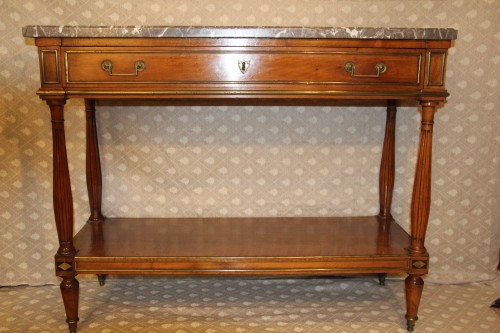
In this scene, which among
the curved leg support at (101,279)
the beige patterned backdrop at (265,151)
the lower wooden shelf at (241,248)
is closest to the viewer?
the lower wooden shelf at (241,248)

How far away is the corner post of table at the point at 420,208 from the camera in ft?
6.16

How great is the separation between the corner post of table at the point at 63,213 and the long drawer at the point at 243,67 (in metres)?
0.17

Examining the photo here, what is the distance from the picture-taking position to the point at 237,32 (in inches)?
69.1

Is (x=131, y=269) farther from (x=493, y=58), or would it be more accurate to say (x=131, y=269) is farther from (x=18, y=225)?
(x=493, y=58)

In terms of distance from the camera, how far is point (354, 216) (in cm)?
255

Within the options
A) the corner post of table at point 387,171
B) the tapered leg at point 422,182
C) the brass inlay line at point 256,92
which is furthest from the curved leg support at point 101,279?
the tapered leg at point 422,182

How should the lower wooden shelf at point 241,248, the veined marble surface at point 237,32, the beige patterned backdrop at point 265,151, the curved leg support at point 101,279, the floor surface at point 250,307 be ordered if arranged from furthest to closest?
the curved leg support at point 101,279 → the beige patterned backdrop at point 265,151 → the floor surface at point 250,307 → the lower wooden shelf at point 241,248 → the veined marble surface at point 237,32

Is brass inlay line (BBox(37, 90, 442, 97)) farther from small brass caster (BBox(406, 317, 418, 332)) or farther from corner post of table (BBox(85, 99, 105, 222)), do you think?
small brass caster (BBox(406, 317, 418, 332))

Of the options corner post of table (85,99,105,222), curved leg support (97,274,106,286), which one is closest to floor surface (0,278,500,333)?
curved leg support (97,274,106,286)

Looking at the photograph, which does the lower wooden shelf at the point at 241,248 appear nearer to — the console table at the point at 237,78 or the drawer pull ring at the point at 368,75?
the console table at the point at 237,78

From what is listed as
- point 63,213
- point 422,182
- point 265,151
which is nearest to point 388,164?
point 422,182

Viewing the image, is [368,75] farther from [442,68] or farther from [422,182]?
[422,182]

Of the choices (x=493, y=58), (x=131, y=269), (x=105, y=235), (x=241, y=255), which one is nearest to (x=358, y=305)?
(x=241, y=255)

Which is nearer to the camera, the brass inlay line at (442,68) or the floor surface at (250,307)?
the brass inlay line at (442,68)
